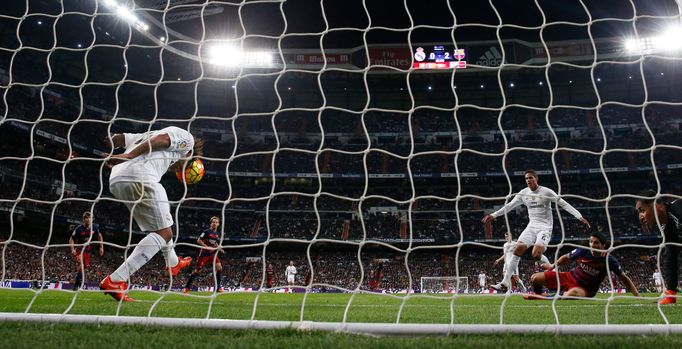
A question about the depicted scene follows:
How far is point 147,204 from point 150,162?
15.8 inches

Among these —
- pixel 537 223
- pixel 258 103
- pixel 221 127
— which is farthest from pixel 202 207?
pixel 537 223

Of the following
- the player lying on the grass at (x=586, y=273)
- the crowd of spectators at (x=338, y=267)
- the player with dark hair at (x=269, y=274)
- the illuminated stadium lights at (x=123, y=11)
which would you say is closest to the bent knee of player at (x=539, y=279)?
the player lying on the grass at (x=586, y=273)

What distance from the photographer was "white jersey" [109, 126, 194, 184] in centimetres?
461

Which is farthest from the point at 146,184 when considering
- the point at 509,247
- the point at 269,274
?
the point at 269,274

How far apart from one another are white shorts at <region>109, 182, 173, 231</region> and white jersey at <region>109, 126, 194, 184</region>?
0.20 ft

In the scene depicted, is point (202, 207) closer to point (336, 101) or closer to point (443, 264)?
point (336, 101)

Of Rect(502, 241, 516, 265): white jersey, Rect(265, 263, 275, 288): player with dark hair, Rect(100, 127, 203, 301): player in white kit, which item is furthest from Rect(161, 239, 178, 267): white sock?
Rect(265, 263, 275, 288): player with dark hair

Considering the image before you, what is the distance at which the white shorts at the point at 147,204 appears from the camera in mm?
4668

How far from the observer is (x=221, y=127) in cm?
3275

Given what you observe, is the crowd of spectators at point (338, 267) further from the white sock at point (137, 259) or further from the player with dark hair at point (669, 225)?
the white sock at point (137, 259)

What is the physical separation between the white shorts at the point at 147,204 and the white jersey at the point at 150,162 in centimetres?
6

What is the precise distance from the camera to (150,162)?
473 cm

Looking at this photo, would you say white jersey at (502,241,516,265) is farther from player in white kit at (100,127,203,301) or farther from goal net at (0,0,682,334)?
goal net at (0,0,682,334)

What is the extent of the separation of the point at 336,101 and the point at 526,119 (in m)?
12.9
